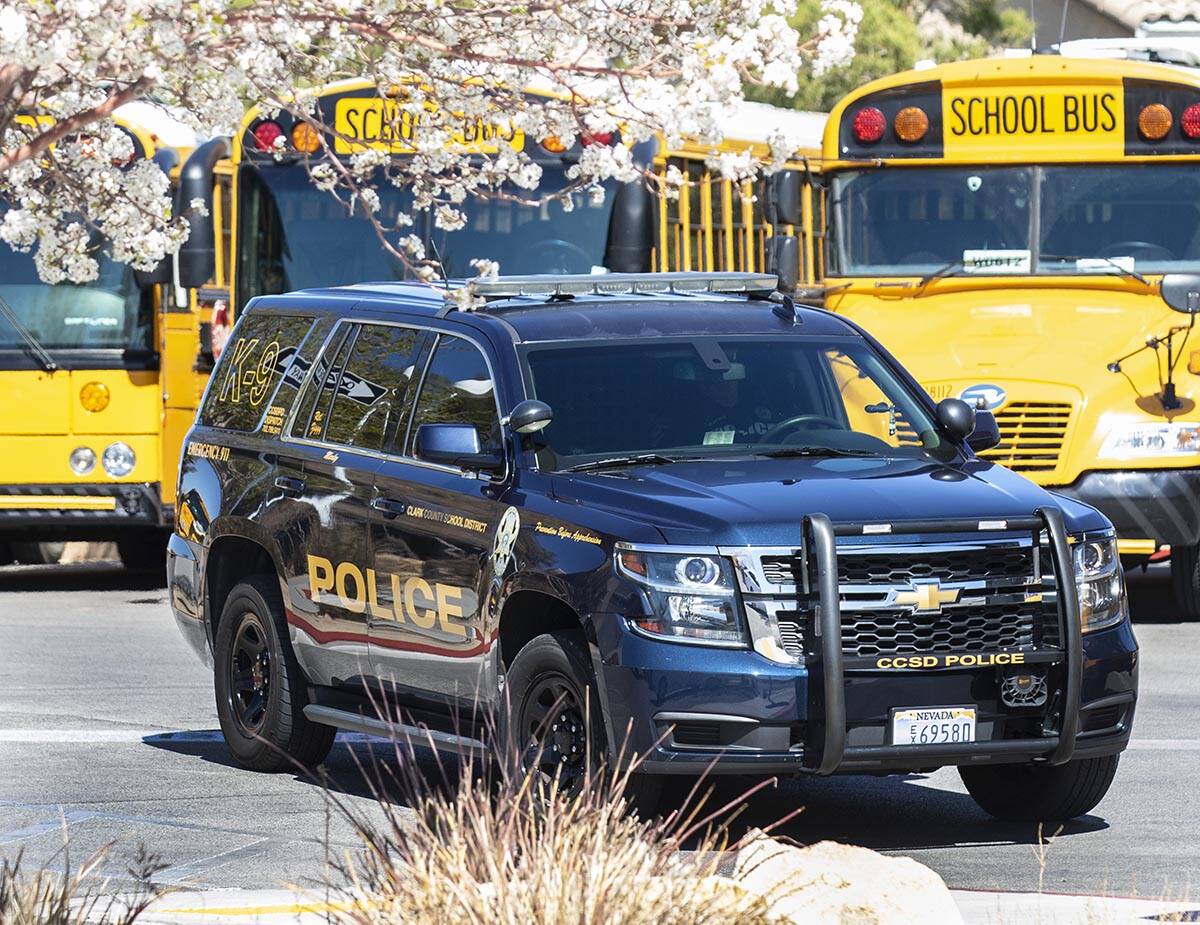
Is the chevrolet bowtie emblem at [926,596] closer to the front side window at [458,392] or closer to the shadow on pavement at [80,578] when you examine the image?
the front side window at [458,392]

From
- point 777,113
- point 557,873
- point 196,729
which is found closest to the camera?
point 557,873

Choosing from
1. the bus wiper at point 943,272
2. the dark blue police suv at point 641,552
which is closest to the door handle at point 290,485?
the dark blue police suv at point 641,552

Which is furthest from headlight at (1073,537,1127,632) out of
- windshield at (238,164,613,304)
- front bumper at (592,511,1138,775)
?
windshield at (238,164,613,304)

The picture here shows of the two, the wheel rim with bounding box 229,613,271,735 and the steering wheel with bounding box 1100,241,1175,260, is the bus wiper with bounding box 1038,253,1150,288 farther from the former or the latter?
the wheel rim with bounding box 229,613,271,735

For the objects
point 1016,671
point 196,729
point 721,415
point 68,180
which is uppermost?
point 68,180

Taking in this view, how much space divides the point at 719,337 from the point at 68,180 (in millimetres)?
2922

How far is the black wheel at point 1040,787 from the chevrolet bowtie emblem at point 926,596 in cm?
106

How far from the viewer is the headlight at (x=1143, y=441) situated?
1571 centimetres

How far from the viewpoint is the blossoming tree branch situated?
6.70 metres

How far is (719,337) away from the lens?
32.8 feet

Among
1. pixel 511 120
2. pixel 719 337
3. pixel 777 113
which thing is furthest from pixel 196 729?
pixel 777 113

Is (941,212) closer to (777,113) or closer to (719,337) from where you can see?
(777,113)

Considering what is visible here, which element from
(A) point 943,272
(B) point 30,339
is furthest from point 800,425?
(B) point 30,339

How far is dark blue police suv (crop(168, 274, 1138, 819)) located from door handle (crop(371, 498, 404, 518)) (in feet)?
0.04
